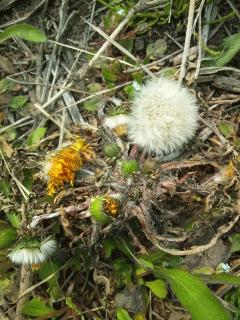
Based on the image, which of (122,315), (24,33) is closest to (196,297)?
(122,315)

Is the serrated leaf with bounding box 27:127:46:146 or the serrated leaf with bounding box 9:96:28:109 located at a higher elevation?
the serrated leaf with bounding box 9:96:28:109

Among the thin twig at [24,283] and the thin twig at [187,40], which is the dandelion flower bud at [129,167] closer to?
the thin twig at [187,40]

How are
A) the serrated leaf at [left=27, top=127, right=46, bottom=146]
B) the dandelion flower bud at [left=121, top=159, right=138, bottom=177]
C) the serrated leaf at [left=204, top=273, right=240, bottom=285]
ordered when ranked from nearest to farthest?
the serrated leaf at [left=204, top=273, right=240, bottom=285] → the dandelion flower bud at [left=121, top=159, right=138, bottom=177] → the serrated leaf at [left=27, top=127, right=46, bottom=146]

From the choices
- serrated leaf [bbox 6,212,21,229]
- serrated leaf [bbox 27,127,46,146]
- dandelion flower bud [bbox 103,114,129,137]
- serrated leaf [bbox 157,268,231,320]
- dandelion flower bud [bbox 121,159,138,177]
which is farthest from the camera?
serrated leaf [bbox 27,127,46,146]

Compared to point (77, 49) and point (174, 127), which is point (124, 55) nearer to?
point (77, 49)

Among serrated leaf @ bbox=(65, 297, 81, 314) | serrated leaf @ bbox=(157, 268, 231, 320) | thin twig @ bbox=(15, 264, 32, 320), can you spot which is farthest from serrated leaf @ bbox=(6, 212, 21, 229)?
serrated leaf @ bbox=(157, 268, 231, 320)

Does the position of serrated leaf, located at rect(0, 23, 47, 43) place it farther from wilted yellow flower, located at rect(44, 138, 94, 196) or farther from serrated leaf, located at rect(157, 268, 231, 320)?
serrated leaf, located at rect(157, 268, 231, 320)

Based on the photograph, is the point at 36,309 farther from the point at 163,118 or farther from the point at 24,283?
the point at 163,118
